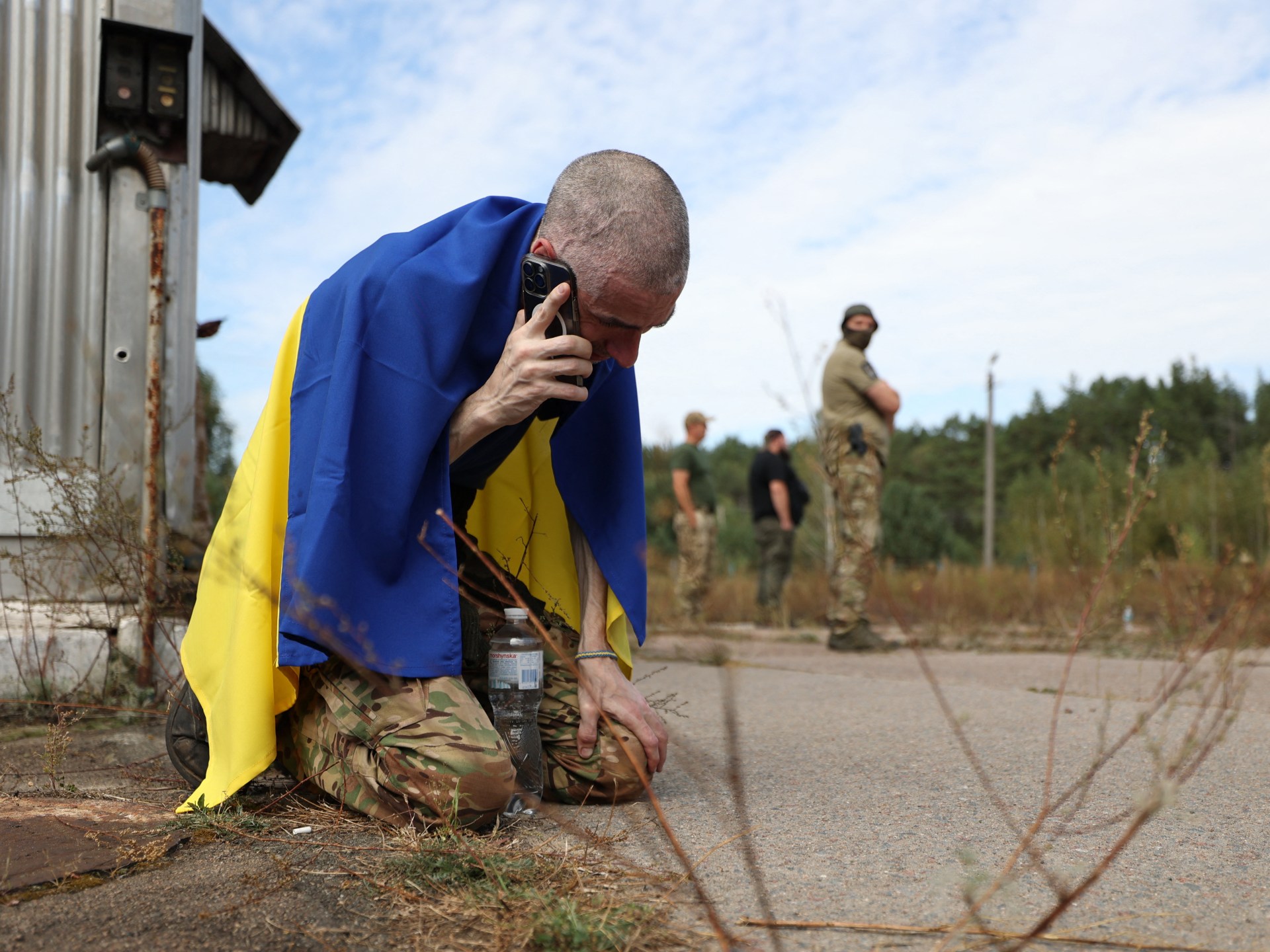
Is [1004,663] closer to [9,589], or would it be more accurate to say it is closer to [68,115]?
[9,589]

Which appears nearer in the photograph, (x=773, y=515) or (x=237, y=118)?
(x=237, y=118)

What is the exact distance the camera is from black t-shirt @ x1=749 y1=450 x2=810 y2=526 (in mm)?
9938

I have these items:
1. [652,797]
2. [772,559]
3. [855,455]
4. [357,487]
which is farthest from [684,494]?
[652,797]

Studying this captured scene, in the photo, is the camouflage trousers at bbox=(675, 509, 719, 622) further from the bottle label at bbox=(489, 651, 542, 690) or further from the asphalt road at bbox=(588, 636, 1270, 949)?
the bottle label at bbox=(489, 651, 542, 690)

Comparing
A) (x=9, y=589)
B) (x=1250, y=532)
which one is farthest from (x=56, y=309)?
(x=1250, y=532)

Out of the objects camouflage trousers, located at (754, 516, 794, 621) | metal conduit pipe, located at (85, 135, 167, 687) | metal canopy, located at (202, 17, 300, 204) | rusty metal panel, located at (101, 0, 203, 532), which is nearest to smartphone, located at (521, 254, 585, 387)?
metal conduit pipe, located at (85, 135, 167, 687)

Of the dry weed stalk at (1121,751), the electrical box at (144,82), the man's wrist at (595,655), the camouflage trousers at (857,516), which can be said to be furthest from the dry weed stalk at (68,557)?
the camouflage trousers at (857,516)

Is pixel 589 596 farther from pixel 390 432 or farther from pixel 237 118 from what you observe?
pixel 237 118

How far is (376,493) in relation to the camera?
92.7 inches

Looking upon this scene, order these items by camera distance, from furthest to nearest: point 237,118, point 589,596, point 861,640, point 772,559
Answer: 1. point 772,559
2. point 861,640
3. point 237,118
4. point 589,596

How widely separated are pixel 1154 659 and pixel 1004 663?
0.95 metres

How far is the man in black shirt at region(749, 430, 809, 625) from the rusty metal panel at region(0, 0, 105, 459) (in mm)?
6560

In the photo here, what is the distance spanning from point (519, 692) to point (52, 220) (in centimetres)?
301

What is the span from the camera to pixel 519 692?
99.8 inches
